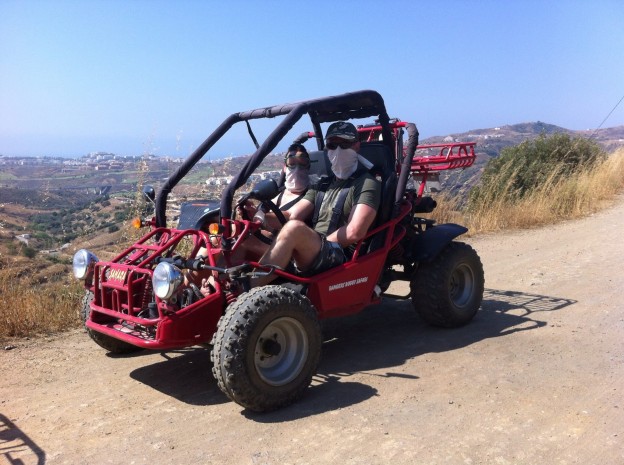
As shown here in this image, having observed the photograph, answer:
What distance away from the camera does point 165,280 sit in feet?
12.3

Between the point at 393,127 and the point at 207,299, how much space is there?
2.58 m

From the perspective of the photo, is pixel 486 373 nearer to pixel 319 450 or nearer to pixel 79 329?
pixel 319 450

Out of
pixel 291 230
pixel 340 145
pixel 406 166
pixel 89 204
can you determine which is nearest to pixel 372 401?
pixel 291 230

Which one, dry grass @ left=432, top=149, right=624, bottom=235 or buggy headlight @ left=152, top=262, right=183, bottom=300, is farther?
dry grass @ left=432, top=149, right=624, bottom=235

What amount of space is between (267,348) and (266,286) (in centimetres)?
39

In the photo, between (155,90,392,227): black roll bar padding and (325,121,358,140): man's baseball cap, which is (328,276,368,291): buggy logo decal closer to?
(155,90,392,227): black roll bar padding

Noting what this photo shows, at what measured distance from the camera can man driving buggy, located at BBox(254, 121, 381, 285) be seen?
4426 mm

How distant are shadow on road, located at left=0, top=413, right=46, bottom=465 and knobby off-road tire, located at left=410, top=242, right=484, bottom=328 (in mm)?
3243

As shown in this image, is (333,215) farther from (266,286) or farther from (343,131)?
(266,286)

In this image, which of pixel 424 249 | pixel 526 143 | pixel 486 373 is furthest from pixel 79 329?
pixel 526 143

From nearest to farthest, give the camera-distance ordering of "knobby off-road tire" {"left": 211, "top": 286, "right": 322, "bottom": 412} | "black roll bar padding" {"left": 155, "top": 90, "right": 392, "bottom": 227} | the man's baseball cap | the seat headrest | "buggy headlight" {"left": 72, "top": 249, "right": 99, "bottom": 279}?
"knobby off-road tire" {"left": 211, "top": 286, "right": 322, "bottom": 412}, "black roll bar padding" {"left": 155, "top": 90, "right": 392, "bottom": 227}, "buggy headlight" {"left": 72, "top": 249, "right": 99, "bottom": 279}, the man's baseball cap, the seat headrest

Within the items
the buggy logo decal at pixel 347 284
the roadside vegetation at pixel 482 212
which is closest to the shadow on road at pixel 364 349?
A: the buggy logo decal at pixel 347 284

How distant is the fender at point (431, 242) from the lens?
17.4 ft

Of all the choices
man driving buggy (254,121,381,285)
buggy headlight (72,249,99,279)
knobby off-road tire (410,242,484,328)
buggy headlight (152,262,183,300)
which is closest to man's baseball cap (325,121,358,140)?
man driving buggy (254,121,381,285)
